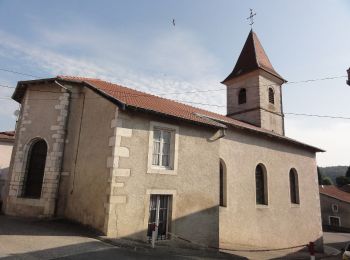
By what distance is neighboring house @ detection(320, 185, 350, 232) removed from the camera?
3331 centimetres

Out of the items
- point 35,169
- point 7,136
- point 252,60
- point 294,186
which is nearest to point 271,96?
point 252,60

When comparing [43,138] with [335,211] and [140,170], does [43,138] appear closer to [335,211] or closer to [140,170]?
[140,170]

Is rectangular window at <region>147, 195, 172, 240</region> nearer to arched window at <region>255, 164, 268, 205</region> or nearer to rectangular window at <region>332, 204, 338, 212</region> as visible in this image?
arched window at <region>255, 164, 268, 205</region>

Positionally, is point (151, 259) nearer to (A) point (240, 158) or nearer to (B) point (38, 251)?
(B) point (38, 251)

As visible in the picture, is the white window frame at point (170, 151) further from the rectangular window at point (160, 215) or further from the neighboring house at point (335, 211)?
the neighboring house at point (335, 211)

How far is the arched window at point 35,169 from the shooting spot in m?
11.1

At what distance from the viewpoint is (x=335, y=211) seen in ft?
112

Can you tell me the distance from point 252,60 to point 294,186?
9820 millimetres

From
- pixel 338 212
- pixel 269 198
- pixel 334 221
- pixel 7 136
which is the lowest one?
pixel 334 221

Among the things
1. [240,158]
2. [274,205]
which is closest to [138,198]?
[240,158]

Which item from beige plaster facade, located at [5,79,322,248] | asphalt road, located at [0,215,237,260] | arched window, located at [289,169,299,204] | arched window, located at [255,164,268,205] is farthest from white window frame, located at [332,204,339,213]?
asphalt road, located at [0,215,237,260]

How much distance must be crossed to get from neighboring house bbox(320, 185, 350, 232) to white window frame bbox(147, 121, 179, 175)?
3123 centimetres

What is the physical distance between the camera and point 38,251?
6680mm

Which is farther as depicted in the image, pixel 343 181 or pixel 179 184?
pixel 343 181
